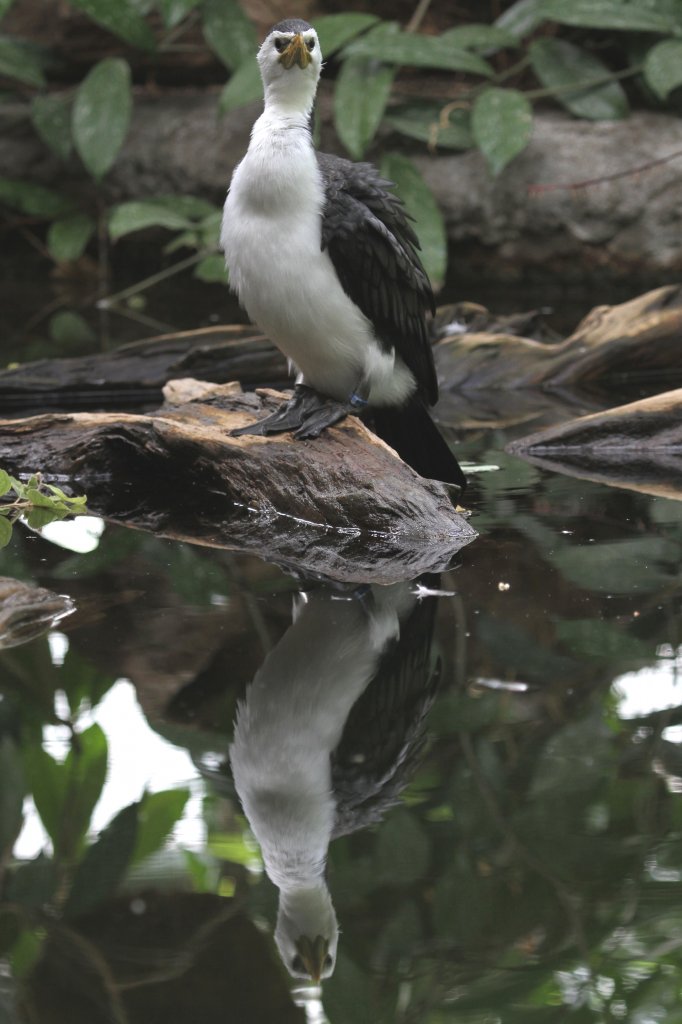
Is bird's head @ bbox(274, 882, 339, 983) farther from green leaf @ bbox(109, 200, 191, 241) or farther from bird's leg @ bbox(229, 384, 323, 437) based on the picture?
green leaf @ bbox(109, 200, 191, 241)

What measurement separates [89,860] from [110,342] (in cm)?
457

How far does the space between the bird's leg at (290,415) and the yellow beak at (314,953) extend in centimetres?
200

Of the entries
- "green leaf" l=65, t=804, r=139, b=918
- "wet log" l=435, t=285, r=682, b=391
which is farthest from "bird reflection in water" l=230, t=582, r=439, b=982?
"wet log" l=435, t=285, r=682, b=391

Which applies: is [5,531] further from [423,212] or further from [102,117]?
[102,117]

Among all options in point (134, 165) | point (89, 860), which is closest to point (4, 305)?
point (134, 165)

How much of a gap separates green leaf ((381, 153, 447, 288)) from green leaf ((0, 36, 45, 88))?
2.25 metres

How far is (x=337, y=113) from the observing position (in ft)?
22.5

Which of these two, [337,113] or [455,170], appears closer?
[337,113]

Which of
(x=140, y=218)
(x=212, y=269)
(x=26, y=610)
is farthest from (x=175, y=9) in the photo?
(x=26, y=610)

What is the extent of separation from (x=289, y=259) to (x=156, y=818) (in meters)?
1.65

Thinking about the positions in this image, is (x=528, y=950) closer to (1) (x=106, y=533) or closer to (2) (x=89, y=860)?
(2) (x=89, y=860)

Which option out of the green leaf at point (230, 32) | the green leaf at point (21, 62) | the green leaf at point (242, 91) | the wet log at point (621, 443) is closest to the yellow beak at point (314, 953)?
the wet log at point (621, 443)

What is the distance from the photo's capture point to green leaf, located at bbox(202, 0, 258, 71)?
293 inches

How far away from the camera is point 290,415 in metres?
3.54
